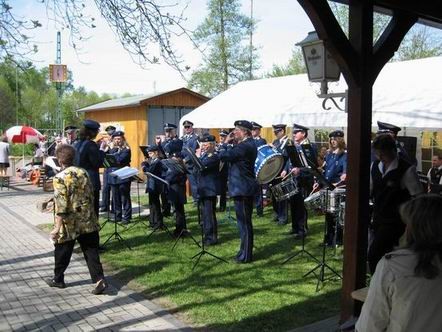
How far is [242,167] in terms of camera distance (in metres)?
7.06

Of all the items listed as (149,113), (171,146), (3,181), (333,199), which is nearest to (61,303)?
(333,199)

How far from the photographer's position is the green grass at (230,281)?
5.12 meters

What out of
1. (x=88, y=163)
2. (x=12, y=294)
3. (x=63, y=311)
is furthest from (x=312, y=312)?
(x=88, y=163)

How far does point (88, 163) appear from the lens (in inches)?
307

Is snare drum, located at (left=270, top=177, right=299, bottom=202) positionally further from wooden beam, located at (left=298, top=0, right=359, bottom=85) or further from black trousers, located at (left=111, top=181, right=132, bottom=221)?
wooden beam, located at (left=298, top=0, right=359, bottom=85)

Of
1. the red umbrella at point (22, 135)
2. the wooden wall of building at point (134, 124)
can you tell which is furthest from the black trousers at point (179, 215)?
the red umbrella at point (22, 135)

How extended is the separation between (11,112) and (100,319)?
48.2m

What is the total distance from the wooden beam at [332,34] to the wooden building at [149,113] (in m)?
15.9

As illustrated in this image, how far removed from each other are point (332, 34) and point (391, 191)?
5.91ft

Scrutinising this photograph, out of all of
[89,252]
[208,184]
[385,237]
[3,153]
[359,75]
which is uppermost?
[359,75]

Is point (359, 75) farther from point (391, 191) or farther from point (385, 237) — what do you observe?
point (385, 237)

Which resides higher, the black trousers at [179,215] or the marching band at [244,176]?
the marching band at [244,176]

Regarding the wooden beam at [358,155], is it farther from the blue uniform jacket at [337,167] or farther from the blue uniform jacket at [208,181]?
the blue uniform jacket at [208,181]

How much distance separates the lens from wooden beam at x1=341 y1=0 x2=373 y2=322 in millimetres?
4051
